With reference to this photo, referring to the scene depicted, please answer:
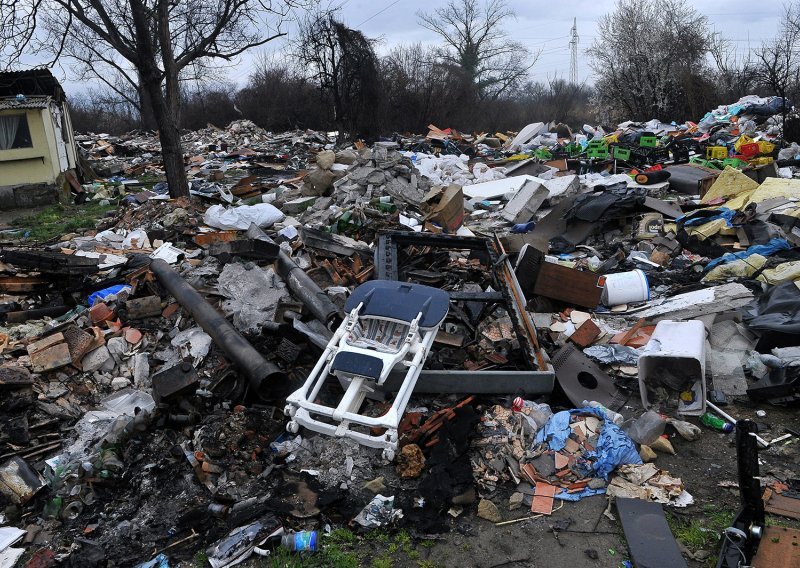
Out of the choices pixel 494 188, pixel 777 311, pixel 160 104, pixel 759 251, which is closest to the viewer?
pixel 777 311

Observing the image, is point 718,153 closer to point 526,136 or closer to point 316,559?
point 526,136

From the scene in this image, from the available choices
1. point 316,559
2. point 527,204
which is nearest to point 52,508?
point 316,559

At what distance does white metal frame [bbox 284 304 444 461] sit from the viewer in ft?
10.5

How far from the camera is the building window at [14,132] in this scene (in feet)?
42.4

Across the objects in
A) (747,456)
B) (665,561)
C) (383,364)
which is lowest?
(665,561)

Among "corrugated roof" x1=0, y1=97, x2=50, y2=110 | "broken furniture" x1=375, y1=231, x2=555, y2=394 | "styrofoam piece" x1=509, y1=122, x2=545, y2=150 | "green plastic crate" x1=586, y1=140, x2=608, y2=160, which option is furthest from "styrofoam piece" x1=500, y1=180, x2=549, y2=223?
"corrugated roof" x1=0, y1=97, x2=50, y2=110

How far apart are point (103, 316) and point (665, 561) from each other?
471 cm

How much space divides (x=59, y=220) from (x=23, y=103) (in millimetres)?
3815

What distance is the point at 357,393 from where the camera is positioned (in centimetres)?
348

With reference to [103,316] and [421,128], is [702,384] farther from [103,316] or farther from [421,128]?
[421,128]

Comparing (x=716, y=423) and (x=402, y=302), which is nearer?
(x=402, y=302)

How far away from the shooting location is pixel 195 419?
4070 millimetres

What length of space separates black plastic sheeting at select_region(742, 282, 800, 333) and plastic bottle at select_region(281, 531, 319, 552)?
397 cm

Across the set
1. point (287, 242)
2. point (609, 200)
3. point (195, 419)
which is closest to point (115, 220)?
point (287, 242)
